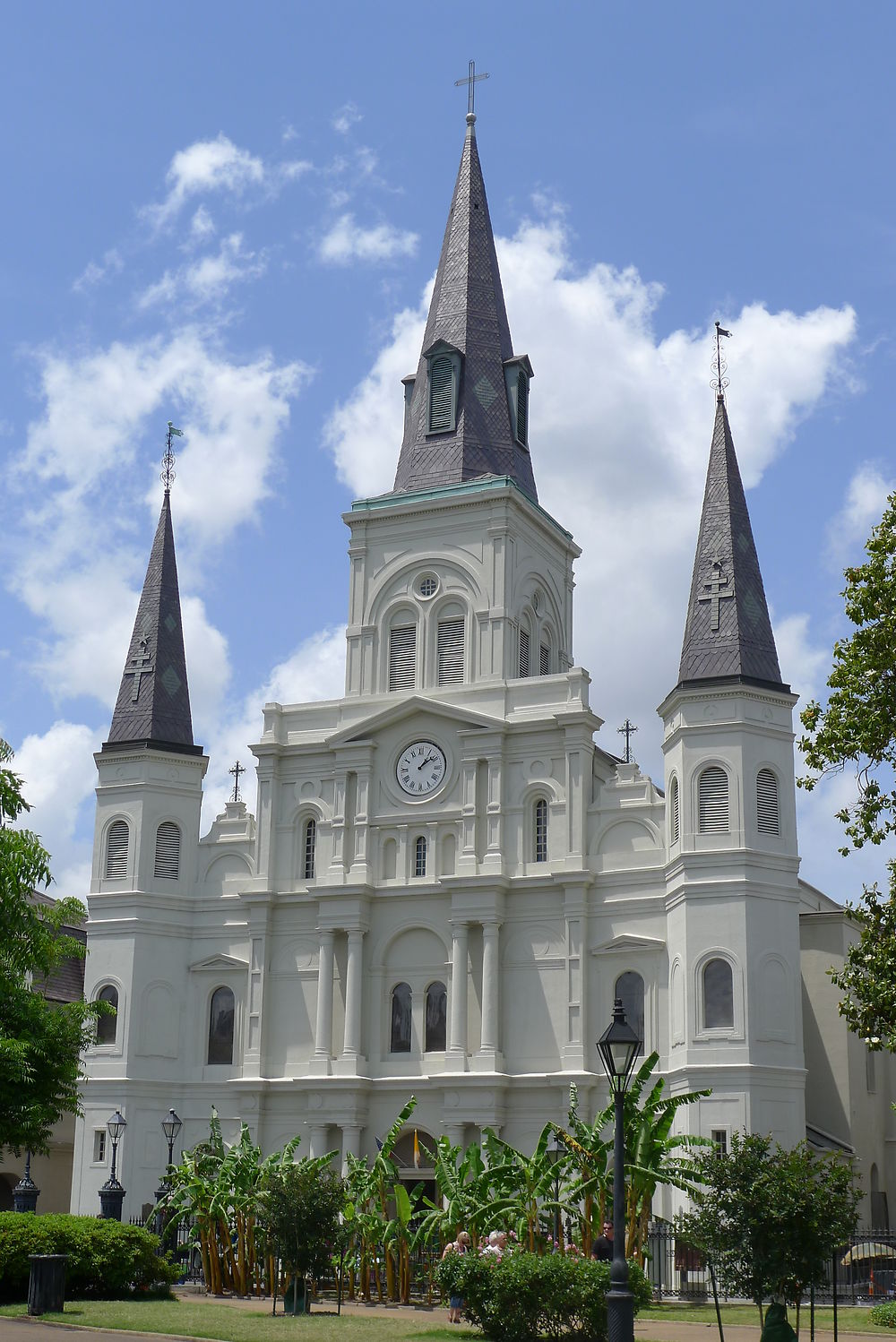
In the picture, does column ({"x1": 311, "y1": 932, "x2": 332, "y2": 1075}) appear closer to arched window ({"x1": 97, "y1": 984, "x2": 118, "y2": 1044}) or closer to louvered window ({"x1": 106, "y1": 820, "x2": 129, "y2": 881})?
arched window ({"x1": 97, "y1": 984, "x2": 118, "y2": 1044})

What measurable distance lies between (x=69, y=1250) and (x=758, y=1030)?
2119 cm

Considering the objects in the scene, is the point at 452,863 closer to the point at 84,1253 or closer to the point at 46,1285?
the point at 84,1253

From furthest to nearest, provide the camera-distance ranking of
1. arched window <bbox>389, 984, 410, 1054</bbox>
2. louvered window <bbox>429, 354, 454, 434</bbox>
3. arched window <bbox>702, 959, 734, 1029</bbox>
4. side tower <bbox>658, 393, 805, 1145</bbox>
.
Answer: louvered window <bbox>429, 354, 454, 434</bbox>
arched window <bbox>389, 984, 410, 1054</bbox>
arched window <bbox>702, 959, 734, 1029</bbox>
side tower <bbox>658, 393, 805, 1145</bbox>

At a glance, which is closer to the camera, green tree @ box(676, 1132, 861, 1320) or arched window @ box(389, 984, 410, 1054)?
green tree @ box(676, 1132, 861, 1320)

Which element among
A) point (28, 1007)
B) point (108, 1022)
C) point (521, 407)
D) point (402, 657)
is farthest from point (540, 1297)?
point (521, 407)

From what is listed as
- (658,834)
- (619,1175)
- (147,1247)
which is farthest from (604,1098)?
(619,1175)

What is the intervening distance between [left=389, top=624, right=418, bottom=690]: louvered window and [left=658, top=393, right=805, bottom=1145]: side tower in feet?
31.1

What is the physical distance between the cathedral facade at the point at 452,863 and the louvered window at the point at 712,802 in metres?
0.09

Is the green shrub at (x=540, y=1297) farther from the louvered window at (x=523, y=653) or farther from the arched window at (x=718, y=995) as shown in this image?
the louvered window at (x=523, y=653)

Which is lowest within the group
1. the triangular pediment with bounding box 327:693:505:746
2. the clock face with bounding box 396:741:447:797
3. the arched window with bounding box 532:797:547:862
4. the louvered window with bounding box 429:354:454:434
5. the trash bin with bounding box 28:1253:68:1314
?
the trash bin with bounding box 28:1253:68:1314

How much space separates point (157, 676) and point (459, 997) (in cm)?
1571

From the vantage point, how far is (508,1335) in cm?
2388

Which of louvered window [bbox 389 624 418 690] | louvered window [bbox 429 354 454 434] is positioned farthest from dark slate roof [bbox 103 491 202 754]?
louvered window [bbox 429 354 454 434]

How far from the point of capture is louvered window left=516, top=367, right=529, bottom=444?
58812 millimetres
